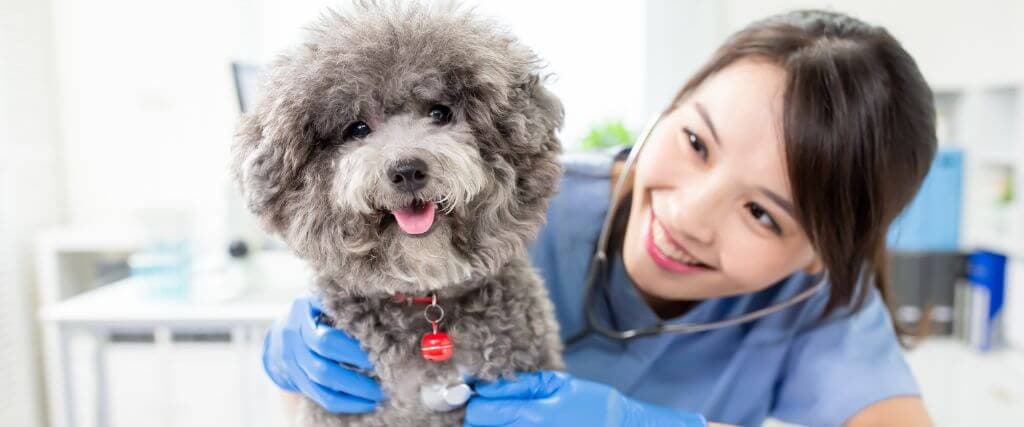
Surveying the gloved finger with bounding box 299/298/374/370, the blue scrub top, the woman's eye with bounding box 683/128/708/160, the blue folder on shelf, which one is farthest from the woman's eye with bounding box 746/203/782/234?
the blue folder on shelf

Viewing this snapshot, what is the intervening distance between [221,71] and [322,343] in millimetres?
1717

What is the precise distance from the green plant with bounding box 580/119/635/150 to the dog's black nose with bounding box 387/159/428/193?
1481 mm

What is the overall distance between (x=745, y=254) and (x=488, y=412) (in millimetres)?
459

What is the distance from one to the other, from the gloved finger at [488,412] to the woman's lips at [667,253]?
36 centimetres

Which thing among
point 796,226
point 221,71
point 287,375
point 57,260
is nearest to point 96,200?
point 57,260

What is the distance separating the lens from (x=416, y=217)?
69 centimetres

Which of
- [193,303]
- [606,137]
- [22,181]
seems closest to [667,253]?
[606,137]

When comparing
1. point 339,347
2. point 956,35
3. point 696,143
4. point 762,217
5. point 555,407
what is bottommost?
point 555,407

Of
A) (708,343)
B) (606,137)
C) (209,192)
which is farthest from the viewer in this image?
(209,192)

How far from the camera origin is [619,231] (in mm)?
1150

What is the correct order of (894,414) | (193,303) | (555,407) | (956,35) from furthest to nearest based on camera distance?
(956,35) < (193,303) < (894,414) < (555,407)

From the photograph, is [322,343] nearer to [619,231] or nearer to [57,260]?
[619,231]

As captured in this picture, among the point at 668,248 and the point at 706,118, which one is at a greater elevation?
the point at 706,118

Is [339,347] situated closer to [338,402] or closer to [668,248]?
[338,402]
